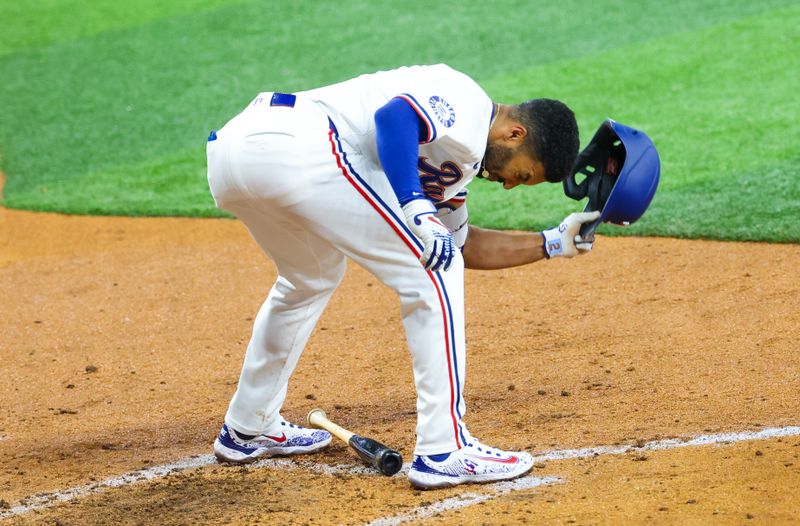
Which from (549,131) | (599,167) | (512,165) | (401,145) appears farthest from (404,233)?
(599,167)

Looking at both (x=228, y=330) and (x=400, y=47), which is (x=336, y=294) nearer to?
(x=228, y=330)

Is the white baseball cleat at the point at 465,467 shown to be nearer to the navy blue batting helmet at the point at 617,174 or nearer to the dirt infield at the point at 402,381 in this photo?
the dirt infield at the point at 402,381

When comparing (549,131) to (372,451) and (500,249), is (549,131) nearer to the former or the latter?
(500,249)

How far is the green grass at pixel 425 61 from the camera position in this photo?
790 centimetres

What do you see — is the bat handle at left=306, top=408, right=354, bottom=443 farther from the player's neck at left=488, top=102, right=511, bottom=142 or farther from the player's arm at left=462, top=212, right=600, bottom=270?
the player's neck at left=488, top=102, right=511, bottom=142

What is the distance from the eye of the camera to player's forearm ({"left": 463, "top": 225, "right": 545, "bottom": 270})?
429cm

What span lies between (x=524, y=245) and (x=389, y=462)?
1.00 m

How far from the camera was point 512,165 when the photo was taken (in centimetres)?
380

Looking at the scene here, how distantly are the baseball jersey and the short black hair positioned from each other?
5.3 inches

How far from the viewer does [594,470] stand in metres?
3.88

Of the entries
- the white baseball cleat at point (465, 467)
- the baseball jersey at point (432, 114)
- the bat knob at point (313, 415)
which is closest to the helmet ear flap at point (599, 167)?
the baseball jersey at point (432, 114)

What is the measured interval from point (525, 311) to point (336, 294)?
1178 mm

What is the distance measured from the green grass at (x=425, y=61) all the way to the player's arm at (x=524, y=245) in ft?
A: 9.30

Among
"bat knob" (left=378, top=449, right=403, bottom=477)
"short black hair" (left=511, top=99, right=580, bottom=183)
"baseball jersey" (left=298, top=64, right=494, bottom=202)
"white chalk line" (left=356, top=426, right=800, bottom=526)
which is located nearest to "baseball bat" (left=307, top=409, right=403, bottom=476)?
"bat knob" (left=378, top=449, right=403, bottom=477)
